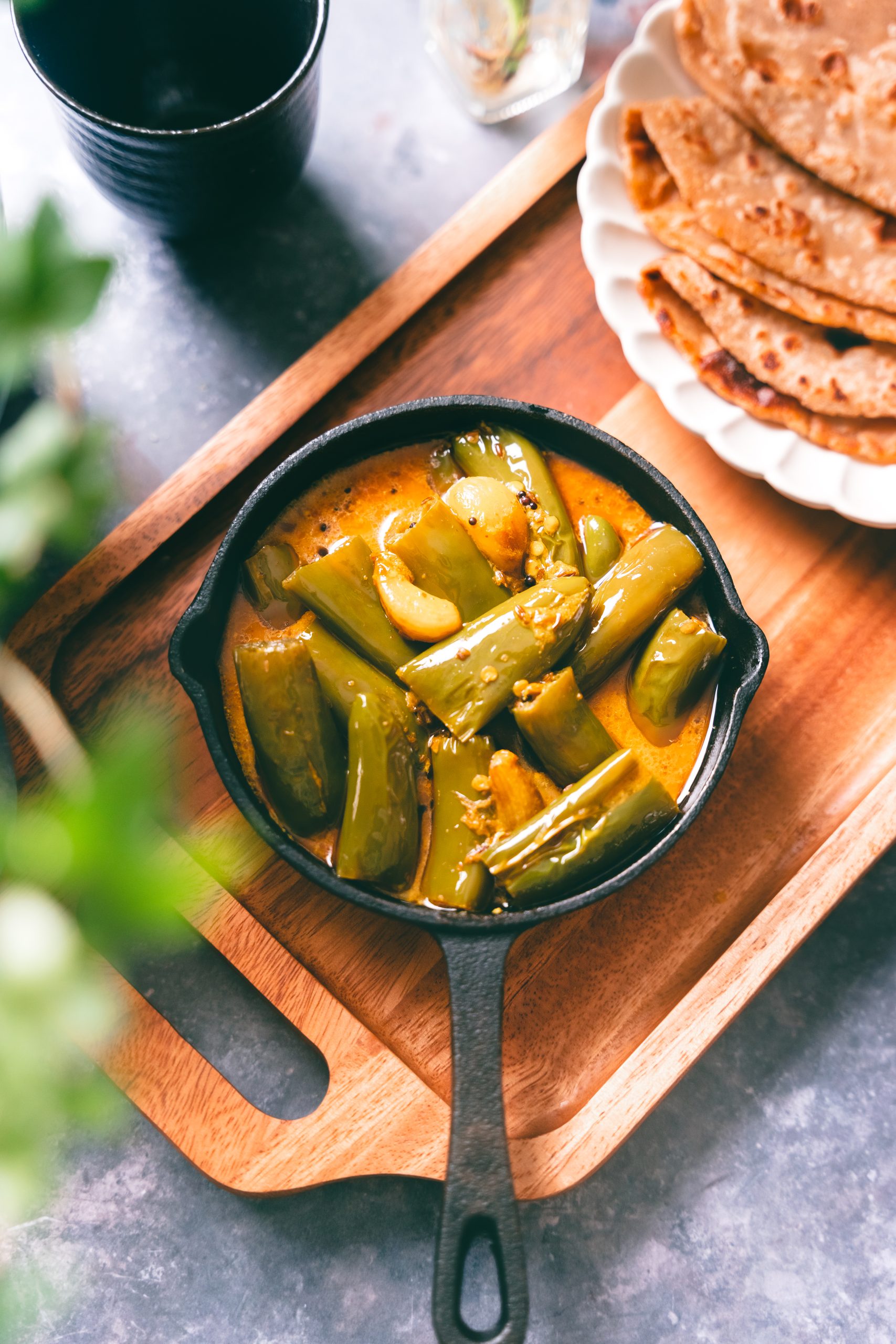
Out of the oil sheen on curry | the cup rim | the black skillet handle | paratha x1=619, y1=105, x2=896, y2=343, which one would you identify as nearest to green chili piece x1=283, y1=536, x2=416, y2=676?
the oil sheen on curry

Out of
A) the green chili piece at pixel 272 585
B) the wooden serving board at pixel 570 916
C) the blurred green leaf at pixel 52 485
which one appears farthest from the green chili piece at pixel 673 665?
the blurred green leaf at pixel 52 485

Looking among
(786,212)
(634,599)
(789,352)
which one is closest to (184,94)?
(786,212)

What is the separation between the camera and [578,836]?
1.54 m

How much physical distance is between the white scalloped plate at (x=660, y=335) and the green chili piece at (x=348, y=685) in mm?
754

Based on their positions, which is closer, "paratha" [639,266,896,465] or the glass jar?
"paratha" [639,266,896,465]

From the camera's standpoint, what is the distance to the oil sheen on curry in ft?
5.12

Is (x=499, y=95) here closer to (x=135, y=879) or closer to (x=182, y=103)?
(x=182, y=103)

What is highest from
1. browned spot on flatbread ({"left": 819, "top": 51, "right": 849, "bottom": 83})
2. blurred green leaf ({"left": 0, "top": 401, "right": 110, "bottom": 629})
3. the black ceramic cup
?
blurred green leaf ({"left": 0, "top": 401, "right": 110, "bottom": 629})

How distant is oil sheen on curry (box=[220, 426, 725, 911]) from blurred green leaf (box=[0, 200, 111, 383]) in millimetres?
1017

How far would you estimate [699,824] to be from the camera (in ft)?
6.02

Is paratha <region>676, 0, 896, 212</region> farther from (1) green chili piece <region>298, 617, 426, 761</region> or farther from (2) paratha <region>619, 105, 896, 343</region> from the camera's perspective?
(1) green chili piece <region>298, 617, 426, 761</region>

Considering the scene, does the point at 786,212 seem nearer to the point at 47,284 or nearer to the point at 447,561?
the point at 447,561

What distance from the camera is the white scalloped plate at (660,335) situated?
1842 mm

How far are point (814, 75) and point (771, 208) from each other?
0.86 ft
